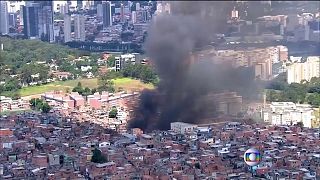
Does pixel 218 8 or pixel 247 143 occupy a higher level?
pixel 218 8

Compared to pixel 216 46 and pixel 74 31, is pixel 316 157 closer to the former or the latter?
pixel 216 46

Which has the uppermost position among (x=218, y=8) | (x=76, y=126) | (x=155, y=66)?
(x=218, y=8)

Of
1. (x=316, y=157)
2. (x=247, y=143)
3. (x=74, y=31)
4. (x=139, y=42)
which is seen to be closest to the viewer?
(x=316, y=157)

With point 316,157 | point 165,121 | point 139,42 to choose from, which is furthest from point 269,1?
point 139,42

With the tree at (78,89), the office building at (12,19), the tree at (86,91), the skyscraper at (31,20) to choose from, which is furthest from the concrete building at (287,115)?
the office building at (12,19)

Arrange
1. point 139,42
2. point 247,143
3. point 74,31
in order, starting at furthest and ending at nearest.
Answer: point 74,31 < point 139,42 < point 247,143

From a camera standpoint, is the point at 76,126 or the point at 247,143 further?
the point at 76,126

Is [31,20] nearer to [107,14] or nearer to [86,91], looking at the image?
[107,14]

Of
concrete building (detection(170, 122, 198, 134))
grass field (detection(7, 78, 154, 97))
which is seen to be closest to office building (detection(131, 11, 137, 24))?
grass field (detection(7, 78, 154, 97))
